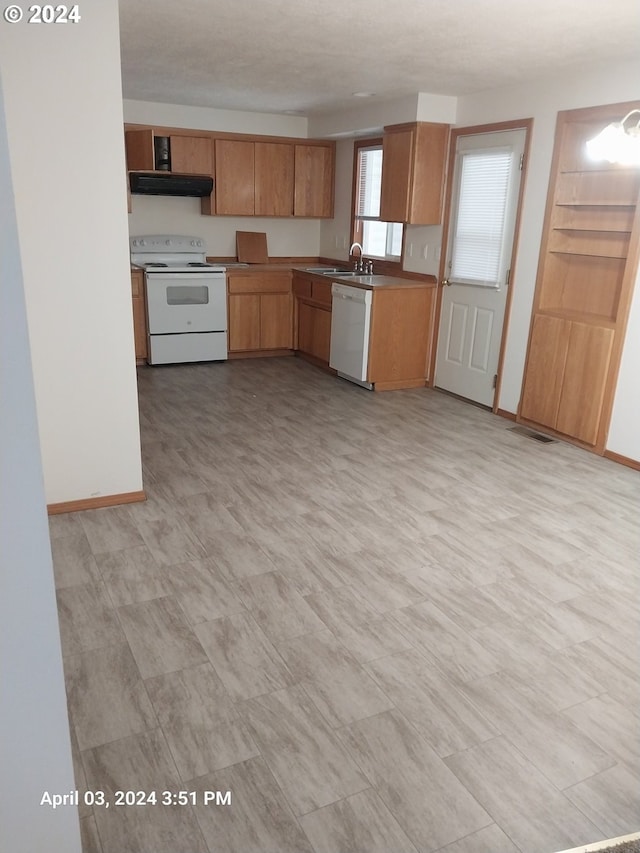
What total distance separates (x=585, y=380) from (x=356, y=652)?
2862 mm

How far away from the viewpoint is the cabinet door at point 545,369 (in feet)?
15.0

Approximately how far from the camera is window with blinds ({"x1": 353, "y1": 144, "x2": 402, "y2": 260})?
20.8 feet

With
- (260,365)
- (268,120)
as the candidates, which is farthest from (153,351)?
(268,120)

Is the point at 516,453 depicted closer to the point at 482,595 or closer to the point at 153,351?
the point at 482,595

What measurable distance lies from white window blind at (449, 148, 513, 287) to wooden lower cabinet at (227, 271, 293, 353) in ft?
6.39

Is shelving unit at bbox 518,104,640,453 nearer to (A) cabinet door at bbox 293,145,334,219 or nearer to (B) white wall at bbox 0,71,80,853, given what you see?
(A) cabinet door at bbox 293,145,334,219

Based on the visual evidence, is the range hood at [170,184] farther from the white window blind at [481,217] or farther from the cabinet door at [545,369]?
the cabinet door at [545,369]

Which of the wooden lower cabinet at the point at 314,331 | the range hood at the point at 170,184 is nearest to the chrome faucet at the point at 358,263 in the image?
the wooden lower cabinet at the point at 314,331

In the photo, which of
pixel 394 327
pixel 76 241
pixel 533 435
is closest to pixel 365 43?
pixel 76 241

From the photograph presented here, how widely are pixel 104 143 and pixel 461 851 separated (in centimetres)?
298

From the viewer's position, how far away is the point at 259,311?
6.68 meters

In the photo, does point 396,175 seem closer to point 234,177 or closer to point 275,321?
point 234,177

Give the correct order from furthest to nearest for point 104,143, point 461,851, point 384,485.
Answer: point 384,485
point 104,143
point 461,851

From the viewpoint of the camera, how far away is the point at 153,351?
20.4 feet
